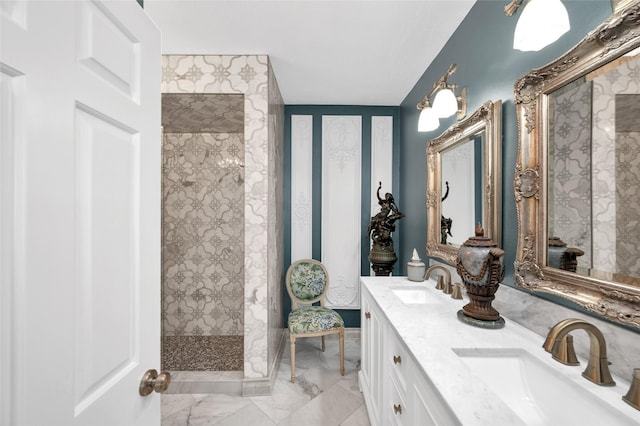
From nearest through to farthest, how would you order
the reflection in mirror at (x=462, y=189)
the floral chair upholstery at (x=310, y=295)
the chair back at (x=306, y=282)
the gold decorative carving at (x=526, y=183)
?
the gold decorative carving at (x=526, y=183) → the reflection in mirror at (x=462, y=189) → the floral chair upholstery at (x=310, y=295) → the chair back at (x=306, y=282)

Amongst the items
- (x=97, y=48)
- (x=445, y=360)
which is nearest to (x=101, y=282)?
(x=97, y=48)

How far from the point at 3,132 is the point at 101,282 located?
368 mm

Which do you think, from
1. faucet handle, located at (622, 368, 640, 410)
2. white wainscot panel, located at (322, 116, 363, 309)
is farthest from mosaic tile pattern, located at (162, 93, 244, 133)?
faucet handle, located at (622, 368, 640, 410)

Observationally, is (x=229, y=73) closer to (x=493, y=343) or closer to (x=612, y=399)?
(x=493, y=343)

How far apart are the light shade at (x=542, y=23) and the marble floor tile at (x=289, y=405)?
88.9 inches

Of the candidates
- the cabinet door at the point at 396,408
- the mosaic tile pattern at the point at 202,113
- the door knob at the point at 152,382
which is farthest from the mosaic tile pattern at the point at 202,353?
the mosaic tile pattern at the point at 202,113

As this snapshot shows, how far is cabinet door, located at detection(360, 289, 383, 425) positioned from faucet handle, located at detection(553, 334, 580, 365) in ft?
3.04

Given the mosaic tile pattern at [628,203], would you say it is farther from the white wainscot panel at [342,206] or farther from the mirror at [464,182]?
the white wainscot panel at [342,206]

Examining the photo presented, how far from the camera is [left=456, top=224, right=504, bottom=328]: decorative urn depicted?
47.5 inches

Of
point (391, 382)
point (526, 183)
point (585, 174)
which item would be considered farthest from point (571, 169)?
point (391, 382)

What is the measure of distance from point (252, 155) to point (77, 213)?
1.71 meters

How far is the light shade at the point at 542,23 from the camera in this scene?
3.14ft

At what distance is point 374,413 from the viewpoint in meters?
1.78

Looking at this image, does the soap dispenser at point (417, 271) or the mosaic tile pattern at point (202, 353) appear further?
Result: the mosaic tile pattern at point (202, 353)
